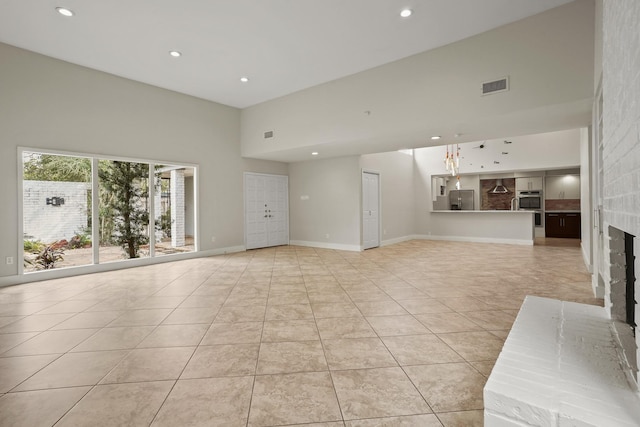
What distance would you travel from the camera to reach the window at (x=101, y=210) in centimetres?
535

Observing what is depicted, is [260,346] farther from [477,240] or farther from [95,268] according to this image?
[477,240]

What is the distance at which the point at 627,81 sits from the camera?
1363mm

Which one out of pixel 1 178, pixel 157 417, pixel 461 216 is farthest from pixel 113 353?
pixel 461 216

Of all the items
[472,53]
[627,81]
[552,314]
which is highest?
[472,53]

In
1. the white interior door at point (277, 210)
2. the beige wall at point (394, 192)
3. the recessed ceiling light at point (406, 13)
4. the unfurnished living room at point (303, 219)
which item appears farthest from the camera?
the beige wall at point (394, 192)

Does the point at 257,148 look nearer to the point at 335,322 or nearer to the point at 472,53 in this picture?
the point at 472,53

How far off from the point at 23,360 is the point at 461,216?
1055cm

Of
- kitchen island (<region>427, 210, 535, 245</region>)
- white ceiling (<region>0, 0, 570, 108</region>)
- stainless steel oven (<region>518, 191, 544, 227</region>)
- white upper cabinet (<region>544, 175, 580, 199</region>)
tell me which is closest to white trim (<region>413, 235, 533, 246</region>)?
kitchen island (<region>427, 210, 535, 245</region>)

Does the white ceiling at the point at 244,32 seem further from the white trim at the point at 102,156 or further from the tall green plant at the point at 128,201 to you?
the tall green plant at the point at 128,201

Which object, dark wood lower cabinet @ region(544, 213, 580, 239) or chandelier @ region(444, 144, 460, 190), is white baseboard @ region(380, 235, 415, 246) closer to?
chandelier @ region(444, 144, 460, 190)

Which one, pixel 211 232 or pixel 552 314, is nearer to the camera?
pixel 552 314

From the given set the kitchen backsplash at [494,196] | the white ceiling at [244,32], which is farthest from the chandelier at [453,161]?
the white ceiling at [244,32]

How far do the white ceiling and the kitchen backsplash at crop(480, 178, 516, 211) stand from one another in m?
A: 8.34

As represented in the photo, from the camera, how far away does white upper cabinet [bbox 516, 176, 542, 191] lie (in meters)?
11.0
